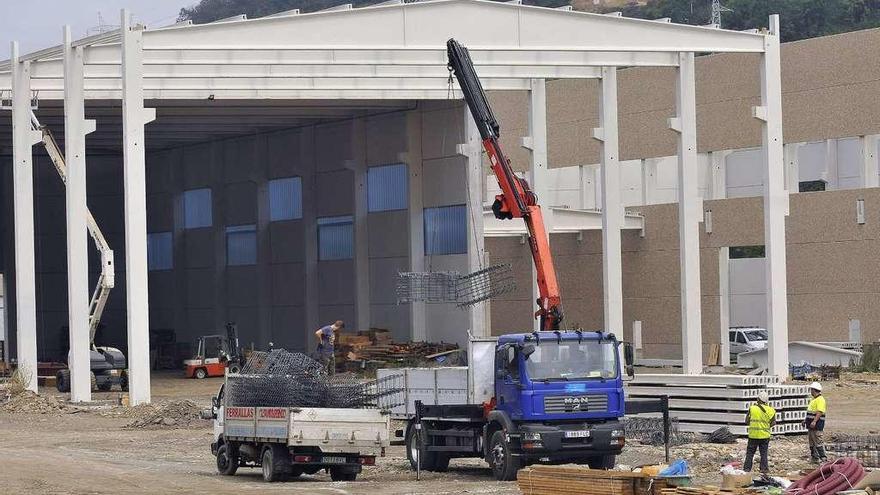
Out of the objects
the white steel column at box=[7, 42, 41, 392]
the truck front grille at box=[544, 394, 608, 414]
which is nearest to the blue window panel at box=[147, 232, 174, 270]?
the white steel column at box=[7, 42, 41, 392]

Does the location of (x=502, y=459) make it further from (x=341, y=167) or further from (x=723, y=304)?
(x=341, y=167)

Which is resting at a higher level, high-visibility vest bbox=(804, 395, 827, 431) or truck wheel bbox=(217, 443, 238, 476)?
high-visibility vest bbox=(804, 395, 827, 431)

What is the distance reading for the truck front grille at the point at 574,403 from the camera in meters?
22.6

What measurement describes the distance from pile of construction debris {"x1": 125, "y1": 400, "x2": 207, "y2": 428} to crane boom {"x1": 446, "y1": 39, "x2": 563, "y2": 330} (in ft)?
32.6

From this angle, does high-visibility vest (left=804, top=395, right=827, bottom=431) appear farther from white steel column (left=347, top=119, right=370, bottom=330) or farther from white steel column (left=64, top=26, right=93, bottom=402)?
white steel column (left=347, top=119, right=370, bottom=330)

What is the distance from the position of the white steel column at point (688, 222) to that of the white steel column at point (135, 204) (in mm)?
14704

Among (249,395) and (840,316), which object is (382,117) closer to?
(840,316)

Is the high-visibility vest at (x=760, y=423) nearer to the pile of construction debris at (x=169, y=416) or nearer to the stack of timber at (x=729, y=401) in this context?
the stack of timber at (x=729, y=401)

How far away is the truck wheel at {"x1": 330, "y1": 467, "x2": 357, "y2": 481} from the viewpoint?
964 inches

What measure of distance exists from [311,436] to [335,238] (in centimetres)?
3420

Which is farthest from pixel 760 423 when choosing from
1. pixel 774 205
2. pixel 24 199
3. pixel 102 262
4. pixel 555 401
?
pixel 24 199

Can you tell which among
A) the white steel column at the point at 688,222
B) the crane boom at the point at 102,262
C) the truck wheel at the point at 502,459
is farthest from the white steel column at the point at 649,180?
the truck wheel at the point at 502,459

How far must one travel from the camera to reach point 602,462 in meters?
23.2

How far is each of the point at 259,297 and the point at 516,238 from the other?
10944 mm
